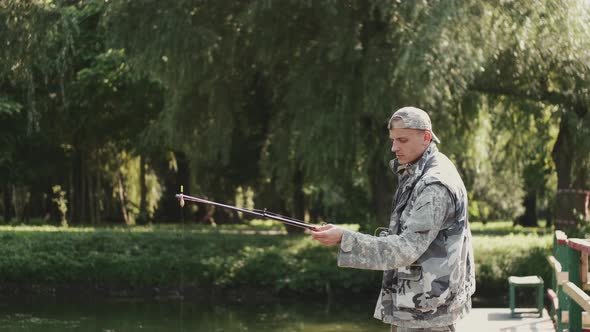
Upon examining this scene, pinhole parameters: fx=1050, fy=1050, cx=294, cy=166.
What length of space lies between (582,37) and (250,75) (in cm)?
631

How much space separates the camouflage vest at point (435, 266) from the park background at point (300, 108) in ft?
37.1

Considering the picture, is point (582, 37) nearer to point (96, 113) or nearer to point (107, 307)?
point (107, 307)

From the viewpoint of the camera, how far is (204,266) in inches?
802

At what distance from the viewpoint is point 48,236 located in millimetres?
21641

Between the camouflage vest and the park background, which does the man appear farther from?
the park background

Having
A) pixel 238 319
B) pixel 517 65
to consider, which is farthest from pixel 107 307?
pixel 517 65

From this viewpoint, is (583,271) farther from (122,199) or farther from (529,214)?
(529,214)

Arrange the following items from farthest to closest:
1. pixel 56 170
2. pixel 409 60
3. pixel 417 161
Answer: pixel 56 170 < pixel 409 60 < pixel 417 161

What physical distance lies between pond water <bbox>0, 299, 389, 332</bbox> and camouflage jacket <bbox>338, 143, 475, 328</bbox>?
1159 cm

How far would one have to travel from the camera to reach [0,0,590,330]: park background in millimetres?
16719

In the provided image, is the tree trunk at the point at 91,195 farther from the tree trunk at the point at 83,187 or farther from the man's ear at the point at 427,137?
the man's ear at the point at 427,137

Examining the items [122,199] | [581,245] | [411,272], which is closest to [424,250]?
[411,272]

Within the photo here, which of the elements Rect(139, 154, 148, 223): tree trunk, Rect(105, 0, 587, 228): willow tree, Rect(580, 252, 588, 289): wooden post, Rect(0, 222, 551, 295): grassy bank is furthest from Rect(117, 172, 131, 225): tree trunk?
Rect(580, 252, 588, 289): wooden post

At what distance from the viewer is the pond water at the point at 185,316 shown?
1606cm
